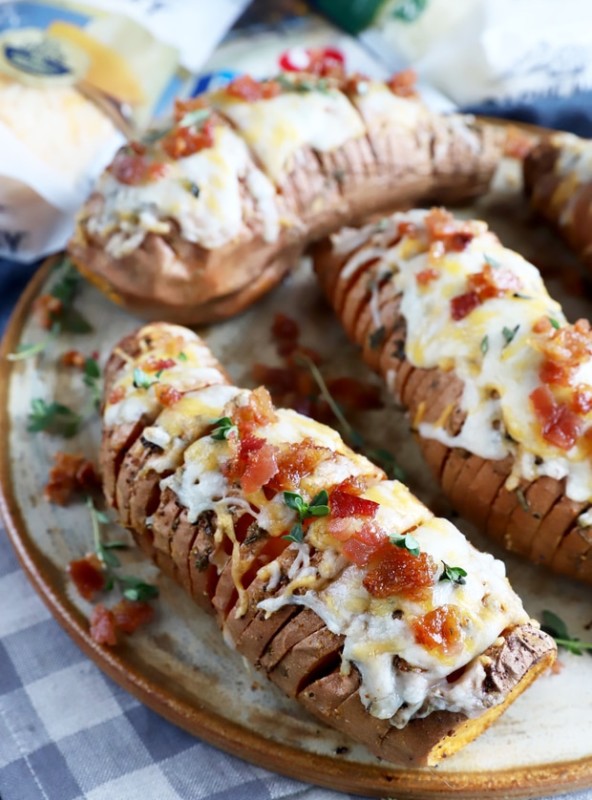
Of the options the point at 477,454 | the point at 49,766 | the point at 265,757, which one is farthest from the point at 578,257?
the point at 49,766

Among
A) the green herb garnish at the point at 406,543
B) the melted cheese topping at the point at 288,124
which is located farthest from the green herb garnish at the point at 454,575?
the melted cheese topping at the point at 288,124

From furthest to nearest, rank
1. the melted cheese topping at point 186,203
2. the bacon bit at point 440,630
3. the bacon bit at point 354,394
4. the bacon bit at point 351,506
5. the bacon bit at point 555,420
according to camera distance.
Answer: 1. the bacon bit at point 354,394
2. the melted cheese topping at point 186,203
3. the bacon bit at point 555,420
4. the bacon bit at point 351,506
5. the bacon bit at point 440,630

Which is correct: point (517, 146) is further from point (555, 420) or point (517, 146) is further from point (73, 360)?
point (73, 360)

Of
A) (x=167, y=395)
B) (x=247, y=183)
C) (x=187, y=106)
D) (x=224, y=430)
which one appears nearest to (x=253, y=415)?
(x=224, y=430)

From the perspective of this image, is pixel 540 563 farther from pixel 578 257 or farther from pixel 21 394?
pixel 21 394

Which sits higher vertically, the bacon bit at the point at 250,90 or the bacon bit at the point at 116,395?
the bacon bit at the point at 250,90

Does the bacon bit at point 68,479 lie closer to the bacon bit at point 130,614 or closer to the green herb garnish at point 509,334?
the bacon bit at point 130,614

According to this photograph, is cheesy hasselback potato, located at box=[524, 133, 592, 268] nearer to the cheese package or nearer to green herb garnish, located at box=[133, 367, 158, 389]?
the cheese package
